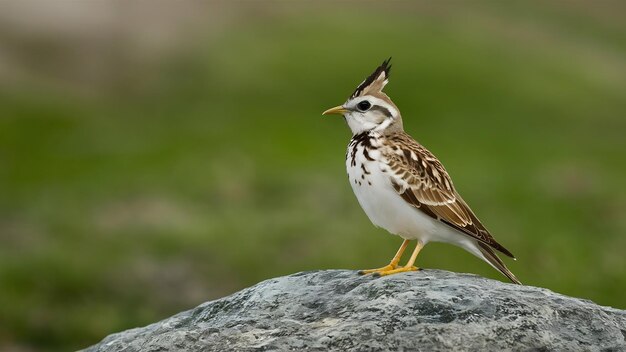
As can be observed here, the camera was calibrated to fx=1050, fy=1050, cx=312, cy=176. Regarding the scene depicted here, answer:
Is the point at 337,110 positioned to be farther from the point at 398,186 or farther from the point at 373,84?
the point at 398,186

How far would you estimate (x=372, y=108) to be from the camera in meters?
12.7

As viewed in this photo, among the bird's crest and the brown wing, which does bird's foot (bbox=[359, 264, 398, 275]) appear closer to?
the brown wing

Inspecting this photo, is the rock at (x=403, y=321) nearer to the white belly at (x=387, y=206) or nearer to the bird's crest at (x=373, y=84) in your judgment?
the white belly at (x=387, y=206)

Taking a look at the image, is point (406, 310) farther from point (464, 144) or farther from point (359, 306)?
point (464, 144)

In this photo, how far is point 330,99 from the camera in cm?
5416

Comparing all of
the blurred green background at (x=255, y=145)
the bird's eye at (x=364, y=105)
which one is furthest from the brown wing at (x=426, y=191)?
the blurred green background at (x=255, y=145)

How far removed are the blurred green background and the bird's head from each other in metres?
13.9

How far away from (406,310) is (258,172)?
91.8 feet

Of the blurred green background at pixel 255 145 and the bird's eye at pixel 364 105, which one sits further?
the blurred green background at pixel 255 145

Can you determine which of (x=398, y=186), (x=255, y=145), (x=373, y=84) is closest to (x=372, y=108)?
(x=373, y=84)

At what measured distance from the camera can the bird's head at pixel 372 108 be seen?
12609 millimetres

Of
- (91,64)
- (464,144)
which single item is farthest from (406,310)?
(91,64)

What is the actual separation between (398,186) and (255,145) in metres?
32.5

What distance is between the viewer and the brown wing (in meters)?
12.2
